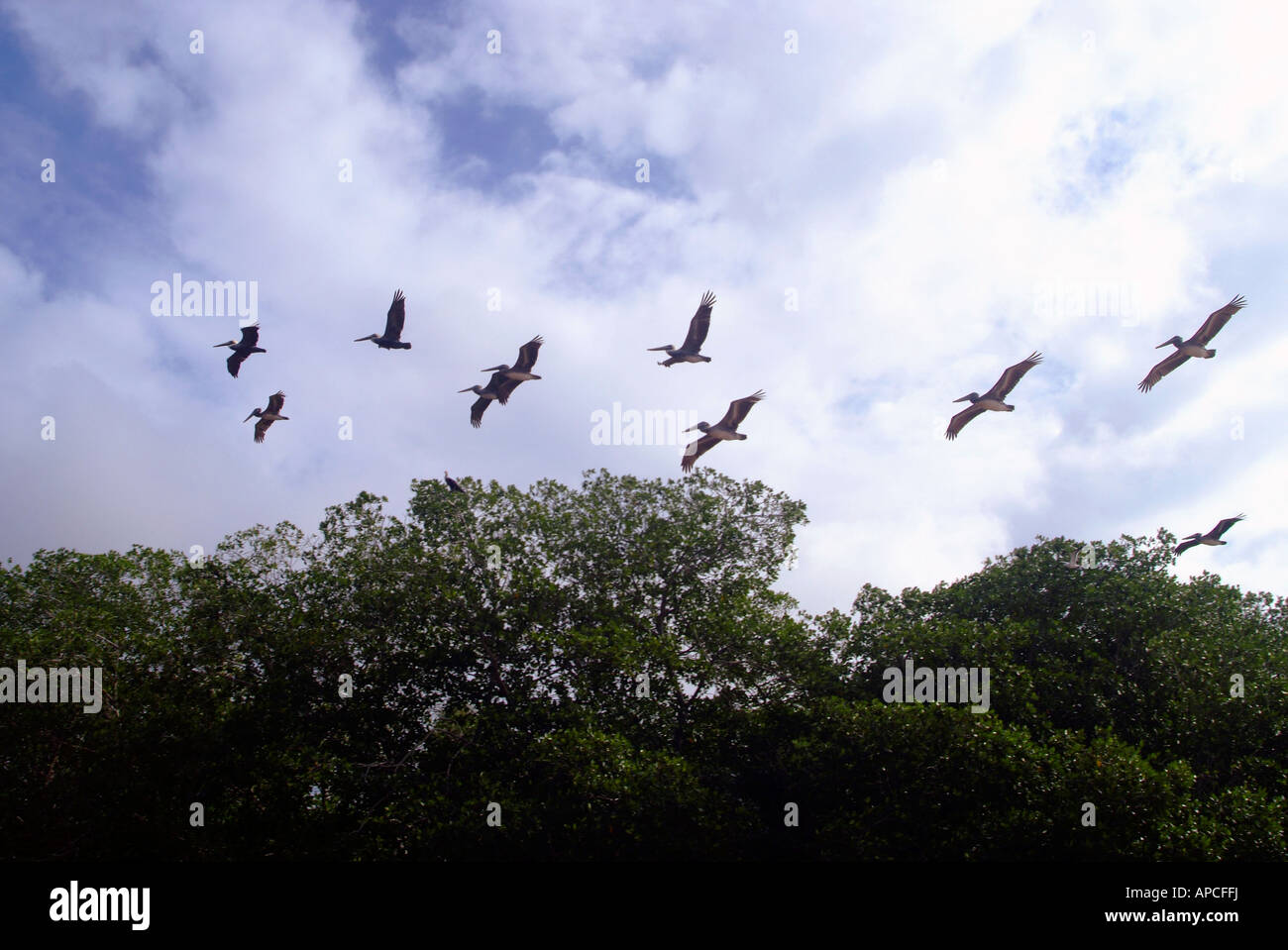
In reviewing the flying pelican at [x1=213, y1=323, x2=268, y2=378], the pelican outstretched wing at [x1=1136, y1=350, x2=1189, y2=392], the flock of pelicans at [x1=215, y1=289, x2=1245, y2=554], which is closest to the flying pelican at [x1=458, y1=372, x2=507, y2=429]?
the flock of pelicans at [x1=215, y1=289, x2=1245, y2=554]

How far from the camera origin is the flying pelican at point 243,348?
15.7 metres

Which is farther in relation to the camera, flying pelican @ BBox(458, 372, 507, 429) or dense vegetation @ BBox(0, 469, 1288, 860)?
flying pelican @ BBox(458, 372, 507, 429)

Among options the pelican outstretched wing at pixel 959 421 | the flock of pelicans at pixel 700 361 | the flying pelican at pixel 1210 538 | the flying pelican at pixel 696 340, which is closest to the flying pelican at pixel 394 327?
the flock of pelicans at pixel 700 361

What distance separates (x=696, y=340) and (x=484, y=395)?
4862 mm

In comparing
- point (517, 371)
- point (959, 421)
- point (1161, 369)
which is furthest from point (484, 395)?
point (1161, 369)

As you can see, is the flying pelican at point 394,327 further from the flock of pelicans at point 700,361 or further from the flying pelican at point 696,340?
the flying pelican at point 696,340

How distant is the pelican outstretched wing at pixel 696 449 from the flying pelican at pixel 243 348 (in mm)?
9389

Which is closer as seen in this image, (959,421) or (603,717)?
(603,717)

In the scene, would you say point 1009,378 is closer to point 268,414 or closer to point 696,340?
point 696,340

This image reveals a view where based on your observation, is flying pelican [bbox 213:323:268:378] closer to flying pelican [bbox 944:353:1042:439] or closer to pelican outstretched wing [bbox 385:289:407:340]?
pelican outstretched wing [bbox 385:289:407:340]

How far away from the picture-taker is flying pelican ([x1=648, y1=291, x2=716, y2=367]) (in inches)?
607

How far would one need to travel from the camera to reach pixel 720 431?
57.0ft

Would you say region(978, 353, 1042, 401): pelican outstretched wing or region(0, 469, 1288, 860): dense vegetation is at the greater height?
region(978, 353, 1042, 401): pelican outstretched wing
